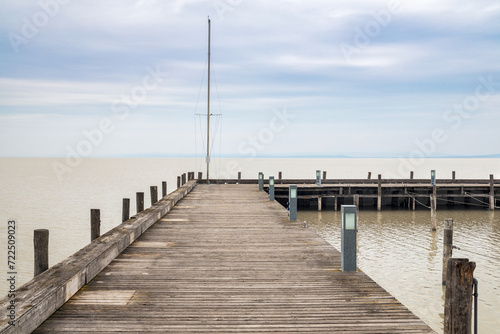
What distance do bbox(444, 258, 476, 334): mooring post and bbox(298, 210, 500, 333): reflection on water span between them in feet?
18.0

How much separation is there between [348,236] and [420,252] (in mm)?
11792

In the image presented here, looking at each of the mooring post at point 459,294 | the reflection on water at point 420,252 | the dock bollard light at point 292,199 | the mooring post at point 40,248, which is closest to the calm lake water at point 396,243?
the reflection on water at point 420,252

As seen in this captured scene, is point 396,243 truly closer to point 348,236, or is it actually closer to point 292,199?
point 292,199

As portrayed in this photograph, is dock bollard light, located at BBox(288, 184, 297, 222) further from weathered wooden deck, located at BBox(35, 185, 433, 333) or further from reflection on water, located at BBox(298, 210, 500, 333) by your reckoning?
reflection on water, located at BBox(298, 210, 500, 333)

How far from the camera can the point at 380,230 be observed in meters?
22.5

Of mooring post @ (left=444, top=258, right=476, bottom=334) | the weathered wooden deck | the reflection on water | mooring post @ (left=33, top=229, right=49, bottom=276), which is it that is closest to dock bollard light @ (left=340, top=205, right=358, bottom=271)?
the weathered wooden deck

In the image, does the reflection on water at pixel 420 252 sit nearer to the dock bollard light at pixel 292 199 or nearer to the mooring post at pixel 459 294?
the dock bollard light at pixel 292 199

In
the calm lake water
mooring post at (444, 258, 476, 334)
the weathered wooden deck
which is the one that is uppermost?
mooring post at (444, 258, 476, 334)

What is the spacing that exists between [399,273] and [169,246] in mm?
8203

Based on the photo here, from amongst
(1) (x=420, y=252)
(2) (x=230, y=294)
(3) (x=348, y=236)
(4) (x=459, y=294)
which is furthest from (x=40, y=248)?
(1) (x=420, y=252)

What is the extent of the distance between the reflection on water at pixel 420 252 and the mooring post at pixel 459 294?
549cm

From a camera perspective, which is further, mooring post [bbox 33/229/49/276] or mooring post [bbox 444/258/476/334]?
mooring post [bbox 33/229/49/276]

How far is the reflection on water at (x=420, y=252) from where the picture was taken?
10930 mm

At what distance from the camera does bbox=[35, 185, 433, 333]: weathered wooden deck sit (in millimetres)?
4805
